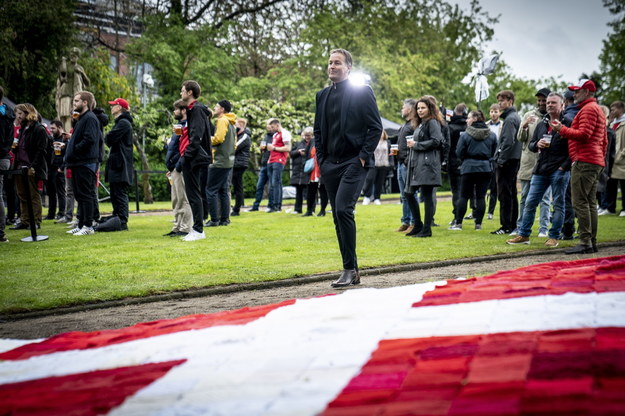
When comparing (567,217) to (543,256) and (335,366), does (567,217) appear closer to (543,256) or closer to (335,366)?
(543,256)

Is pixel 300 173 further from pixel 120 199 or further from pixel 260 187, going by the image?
pixel 120 199

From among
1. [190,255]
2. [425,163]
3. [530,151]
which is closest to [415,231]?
[425,163]

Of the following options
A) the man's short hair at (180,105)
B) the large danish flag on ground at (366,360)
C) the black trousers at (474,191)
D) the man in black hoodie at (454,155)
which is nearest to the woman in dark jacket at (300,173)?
the man in black hoodie at (454,155)

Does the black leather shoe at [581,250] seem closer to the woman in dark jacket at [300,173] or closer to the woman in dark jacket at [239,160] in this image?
the woman in dark jacket at [300,173]

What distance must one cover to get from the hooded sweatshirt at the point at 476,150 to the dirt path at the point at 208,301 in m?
3.65

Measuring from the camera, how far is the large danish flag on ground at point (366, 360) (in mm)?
2561

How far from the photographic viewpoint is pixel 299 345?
327cm

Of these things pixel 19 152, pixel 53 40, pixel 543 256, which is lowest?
pixel 543 256

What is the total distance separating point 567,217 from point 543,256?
7.31 ft

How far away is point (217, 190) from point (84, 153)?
2.89 meters

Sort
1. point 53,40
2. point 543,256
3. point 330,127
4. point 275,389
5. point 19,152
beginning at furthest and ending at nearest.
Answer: point 53,40 → point 19,152 → point 543,256 → point 330,127 → point 275,389

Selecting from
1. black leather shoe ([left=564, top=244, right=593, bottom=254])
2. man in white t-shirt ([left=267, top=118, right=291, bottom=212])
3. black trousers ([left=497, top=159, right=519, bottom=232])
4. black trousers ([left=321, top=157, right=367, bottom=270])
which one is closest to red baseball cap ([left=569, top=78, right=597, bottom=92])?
black leather shoe ([left=564, top=244, right=593, bottom=254])

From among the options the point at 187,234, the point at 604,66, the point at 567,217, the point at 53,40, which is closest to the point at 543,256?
the point at 567,217

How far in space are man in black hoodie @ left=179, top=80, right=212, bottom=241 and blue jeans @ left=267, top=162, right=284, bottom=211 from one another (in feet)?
23.3
